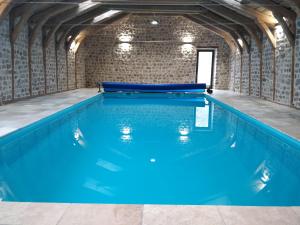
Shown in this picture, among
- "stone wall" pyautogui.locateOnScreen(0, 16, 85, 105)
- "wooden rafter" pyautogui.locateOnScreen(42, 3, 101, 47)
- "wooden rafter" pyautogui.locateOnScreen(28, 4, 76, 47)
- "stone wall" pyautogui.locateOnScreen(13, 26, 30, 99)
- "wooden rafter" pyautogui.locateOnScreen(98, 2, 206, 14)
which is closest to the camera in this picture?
"stone wall" pyautogui.locateOnScreen(0, 16, 85, 105)

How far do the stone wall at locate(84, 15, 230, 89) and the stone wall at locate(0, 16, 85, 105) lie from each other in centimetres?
305

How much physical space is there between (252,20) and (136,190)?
29.2ft

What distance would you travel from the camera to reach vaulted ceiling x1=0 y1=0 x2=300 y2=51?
7654 mm

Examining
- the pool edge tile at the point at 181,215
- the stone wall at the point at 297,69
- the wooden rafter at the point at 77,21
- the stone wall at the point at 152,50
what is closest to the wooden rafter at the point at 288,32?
the stone wall at the point at 297,69

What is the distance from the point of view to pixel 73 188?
9.91 feet

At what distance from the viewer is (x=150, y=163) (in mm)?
3906

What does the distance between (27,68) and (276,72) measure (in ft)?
24.4

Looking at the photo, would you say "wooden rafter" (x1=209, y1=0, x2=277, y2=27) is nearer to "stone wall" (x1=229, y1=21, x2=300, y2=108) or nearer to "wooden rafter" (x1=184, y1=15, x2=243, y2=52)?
"stone wall" (x1=229, y1=21, x2=300, y2=108)

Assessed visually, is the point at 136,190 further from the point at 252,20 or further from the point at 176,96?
the point at 176,96

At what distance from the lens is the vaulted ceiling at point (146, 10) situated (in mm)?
7654

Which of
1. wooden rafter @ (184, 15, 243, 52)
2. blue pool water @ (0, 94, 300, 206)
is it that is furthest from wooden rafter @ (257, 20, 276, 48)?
wooden rafter @ (184, 15, 243, 52)

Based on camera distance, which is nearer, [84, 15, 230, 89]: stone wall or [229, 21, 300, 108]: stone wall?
[229, 21, 300, 108]: stone wall

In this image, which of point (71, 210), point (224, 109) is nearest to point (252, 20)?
point (224, 109)

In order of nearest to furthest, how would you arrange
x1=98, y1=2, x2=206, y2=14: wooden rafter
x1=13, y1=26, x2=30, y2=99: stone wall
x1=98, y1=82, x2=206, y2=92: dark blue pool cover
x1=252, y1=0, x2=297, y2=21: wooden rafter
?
x1=252, y1=0, x2=297, y2=21: wooden rafter, x1=13, y1=26, x2=30, y2=99: stone wall, x1=98, y1=2, x2=206, y2=14: wooden rafter, x1=98, y1=82, x2=206, y2=92: dark blue pool cover
